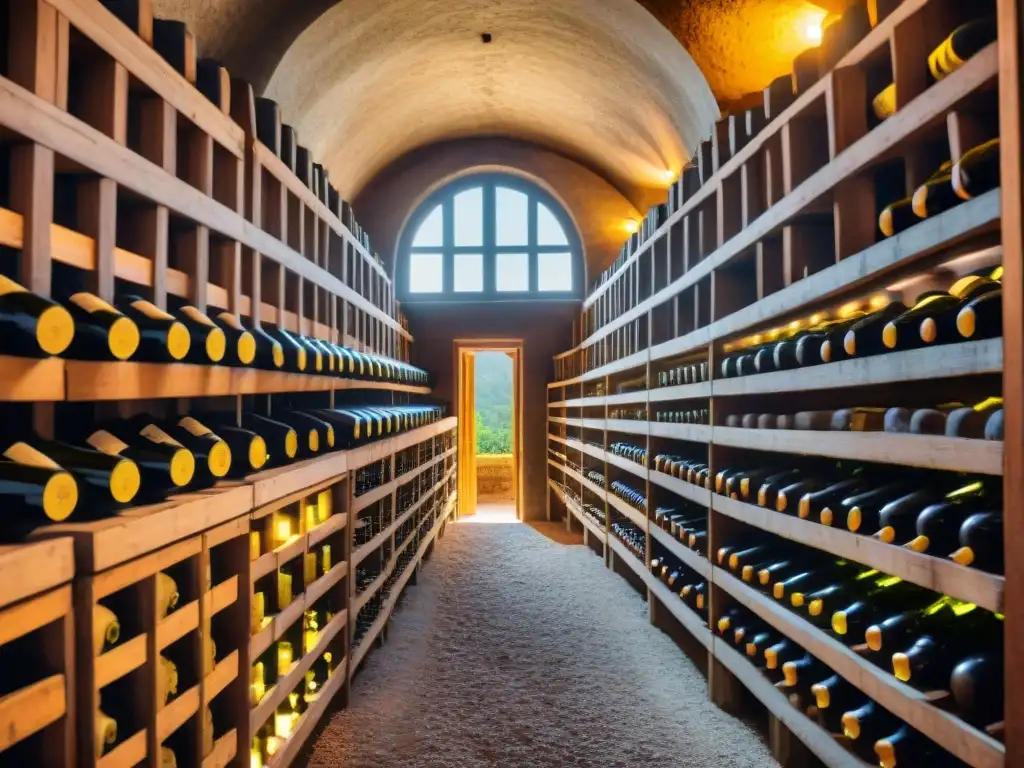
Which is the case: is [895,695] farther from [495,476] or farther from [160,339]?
[495,476]

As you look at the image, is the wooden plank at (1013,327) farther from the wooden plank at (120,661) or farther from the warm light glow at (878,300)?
the wooden plank at (120,661)

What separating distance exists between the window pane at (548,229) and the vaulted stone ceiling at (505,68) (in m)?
0.91

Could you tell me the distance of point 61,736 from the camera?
124 centimetres

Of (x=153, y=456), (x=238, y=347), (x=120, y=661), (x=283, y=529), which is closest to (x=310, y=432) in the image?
(x=283, y=529)

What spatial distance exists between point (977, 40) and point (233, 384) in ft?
6.90

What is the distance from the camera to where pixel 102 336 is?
5.00 ft

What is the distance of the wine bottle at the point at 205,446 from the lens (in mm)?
1887

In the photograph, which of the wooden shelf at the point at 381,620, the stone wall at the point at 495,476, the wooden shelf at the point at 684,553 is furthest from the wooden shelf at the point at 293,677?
the stone wall at the point at 495,476

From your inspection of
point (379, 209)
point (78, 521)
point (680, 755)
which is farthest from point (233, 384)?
point (379, 209)

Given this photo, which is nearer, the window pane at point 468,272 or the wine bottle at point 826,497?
the wine bottle at point 826,497

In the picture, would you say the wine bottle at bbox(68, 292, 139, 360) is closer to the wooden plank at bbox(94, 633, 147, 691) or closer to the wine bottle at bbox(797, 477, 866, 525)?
the wooden plank at bbox(94, 633, 147, 691)

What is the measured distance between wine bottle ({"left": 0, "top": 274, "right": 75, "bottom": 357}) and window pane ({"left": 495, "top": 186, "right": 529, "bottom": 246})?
8720mm

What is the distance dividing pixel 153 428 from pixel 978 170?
6.81 feet

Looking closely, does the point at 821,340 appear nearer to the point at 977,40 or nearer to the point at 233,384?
the point at 977,40
